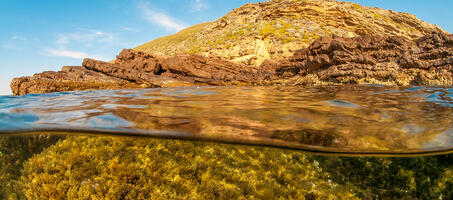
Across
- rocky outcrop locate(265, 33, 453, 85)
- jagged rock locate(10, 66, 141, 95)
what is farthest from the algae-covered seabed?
jagged rock locate(10, 66, 141, 95)

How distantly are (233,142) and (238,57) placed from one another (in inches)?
958

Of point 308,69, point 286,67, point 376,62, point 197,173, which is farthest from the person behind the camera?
point 286,67

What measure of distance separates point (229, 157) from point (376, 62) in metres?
13.0

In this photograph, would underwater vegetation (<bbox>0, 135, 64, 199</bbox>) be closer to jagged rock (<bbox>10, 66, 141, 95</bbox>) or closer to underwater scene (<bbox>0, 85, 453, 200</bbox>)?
underwater scene (<bbox>0, 85, 453, 200</bbox>)

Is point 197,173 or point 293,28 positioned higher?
point 293,28

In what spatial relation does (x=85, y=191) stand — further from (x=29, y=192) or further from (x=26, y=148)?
(x=26, y=148)

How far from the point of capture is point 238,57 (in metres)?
26.5

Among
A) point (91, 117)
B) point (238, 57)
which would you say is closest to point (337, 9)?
point (238, 57)

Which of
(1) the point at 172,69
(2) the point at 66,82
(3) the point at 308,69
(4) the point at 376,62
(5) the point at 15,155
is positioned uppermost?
(1) the point at 172,69

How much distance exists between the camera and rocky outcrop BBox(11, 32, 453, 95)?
10250 millimetres

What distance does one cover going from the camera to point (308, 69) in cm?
1411

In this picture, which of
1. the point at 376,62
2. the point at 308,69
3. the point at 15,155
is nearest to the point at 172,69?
the point at 308,69

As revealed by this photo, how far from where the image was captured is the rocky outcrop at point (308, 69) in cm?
1025

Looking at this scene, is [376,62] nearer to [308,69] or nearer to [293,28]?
[308,69]
